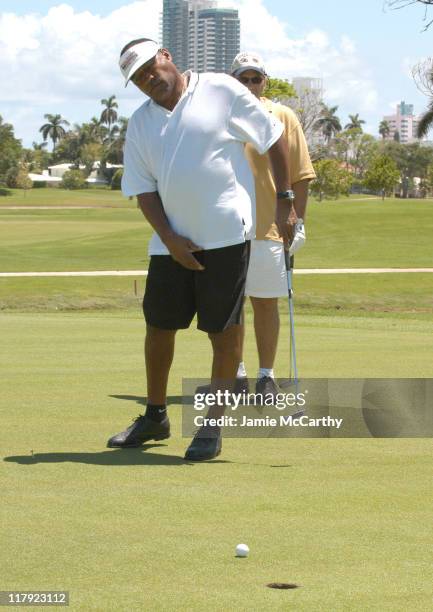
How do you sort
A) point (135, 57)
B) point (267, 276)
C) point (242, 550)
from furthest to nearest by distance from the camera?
point (267, 276) → point (135, 57) → point (242, 550)

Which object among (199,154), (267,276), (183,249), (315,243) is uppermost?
(199,154)

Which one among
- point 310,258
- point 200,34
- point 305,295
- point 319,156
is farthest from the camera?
point 200,34

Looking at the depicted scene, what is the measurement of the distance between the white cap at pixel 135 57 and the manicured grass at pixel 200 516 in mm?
1719

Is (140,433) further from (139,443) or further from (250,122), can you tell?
(250,122)

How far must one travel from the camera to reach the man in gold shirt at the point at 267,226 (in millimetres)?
7430

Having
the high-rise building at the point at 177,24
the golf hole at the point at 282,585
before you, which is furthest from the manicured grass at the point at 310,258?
the high-rise building at the point at 177,24

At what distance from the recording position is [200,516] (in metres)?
4.32

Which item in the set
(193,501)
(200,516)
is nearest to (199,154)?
(193,501)

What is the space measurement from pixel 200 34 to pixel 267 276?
14399 cm

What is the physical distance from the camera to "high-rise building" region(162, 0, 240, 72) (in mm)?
136375

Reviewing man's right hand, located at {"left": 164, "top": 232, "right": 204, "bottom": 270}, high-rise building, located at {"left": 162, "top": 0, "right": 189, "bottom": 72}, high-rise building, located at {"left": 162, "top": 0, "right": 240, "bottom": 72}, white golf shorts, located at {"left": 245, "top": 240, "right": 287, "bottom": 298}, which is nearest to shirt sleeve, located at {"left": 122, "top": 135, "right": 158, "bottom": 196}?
man's right hand, located at {"left": 164, "top": 232, "right": 204, "bottom": 270}

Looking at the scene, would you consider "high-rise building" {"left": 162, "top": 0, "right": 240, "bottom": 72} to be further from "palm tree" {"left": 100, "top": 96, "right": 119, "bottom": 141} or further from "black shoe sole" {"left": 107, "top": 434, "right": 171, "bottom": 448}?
"black shoe sole" {"left": 107, "top": 434, "right": 171, "bottom": 448}

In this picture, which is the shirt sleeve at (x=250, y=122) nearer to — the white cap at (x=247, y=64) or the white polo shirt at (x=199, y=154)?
the white polo shirt at (x=199, y=154)

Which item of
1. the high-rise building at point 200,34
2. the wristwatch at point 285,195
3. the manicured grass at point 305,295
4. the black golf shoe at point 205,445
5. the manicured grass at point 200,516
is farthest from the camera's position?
the high-rise building at point 200,34
